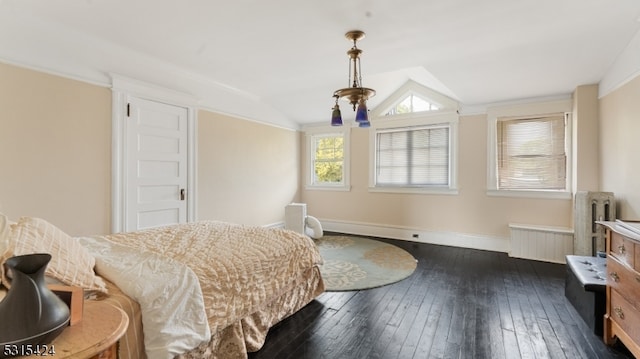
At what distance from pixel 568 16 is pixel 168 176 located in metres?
4.59

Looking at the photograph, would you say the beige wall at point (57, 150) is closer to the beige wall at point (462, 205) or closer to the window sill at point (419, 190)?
the beige wall at point (462, 205)

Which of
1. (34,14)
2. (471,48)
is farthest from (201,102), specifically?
(471,48)

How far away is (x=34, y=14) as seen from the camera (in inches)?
99.6

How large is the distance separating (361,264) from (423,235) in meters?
1.79

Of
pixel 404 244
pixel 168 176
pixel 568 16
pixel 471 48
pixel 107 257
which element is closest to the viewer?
pixel 107 257

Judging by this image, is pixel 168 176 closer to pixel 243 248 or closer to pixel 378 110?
pixel 243 248

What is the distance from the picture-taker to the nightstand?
2.56 feet

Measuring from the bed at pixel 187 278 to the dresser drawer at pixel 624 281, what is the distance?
212 centimetres

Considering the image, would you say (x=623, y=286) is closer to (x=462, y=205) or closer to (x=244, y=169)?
(x=462, y=205)

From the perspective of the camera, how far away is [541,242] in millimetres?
4070

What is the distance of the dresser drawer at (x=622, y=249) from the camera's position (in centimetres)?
185

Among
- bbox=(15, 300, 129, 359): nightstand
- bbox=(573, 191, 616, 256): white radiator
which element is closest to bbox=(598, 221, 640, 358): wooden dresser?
bbox=(573, 191, 616, 256): white radiator

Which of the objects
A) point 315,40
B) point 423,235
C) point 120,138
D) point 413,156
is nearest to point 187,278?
point 120,138

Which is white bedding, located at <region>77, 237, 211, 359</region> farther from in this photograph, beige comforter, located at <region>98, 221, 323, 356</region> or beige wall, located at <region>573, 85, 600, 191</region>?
beige wall, located at <region>573, 85, 600, 191</region>
